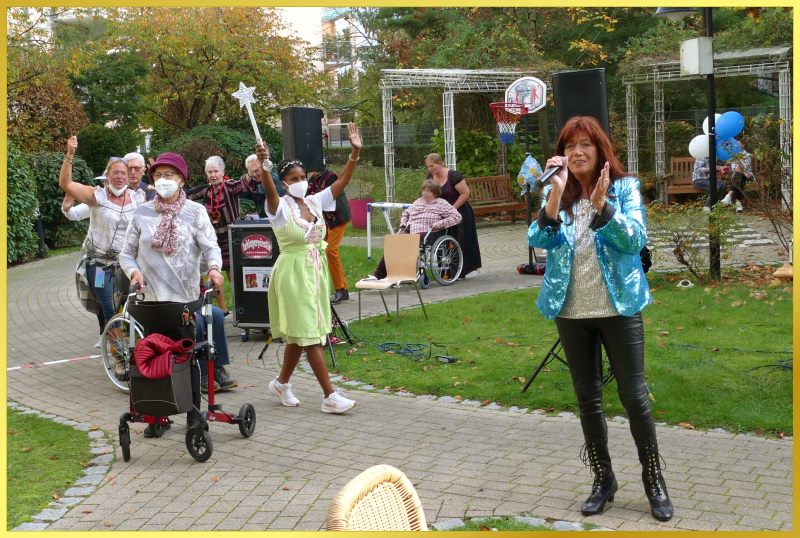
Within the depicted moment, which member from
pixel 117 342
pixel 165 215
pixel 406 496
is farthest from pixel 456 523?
pixel 117 342

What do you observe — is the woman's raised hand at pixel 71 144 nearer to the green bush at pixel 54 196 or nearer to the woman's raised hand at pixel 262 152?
the woman's raised hand at pixel 262 152

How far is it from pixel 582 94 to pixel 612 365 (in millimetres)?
4959

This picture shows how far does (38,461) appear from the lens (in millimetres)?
6344

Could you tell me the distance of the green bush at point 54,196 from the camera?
20703mm

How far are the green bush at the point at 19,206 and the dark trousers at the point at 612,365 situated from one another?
15323 mm

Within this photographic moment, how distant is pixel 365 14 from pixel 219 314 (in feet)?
105

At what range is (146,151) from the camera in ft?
103

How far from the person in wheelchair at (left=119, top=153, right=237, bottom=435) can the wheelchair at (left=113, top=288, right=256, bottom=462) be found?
42 centimetres

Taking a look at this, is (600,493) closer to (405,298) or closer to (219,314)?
(219,314)

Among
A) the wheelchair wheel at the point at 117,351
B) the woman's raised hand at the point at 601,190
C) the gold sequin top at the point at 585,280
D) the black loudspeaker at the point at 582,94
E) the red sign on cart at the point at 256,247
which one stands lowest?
the wheelchair wheel at the point at 117,351

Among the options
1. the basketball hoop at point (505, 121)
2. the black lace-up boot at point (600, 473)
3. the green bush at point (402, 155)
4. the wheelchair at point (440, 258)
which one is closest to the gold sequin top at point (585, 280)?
the black lace-up boot at point (600, 473)

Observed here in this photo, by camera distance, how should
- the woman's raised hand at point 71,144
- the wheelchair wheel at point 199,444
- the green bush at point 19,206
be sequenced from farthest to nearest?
the green bush at point 19,206, the woman's raised hand at point 71,144, the wheelchair wheel at point 199,444

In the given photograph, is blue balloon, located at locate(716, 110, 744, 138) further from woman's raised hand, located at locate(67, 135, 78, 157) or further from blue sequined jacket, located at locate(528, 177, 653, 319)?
blue sequined jacket, located at locate(528, 177, 653, 319)

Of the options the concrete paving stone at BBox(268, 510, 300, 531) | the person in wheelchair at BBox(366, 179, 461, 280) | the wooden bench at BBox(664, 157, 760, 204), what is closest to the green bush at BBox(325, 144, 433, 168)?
the wooden bench at BBox(664, 157, 760, 204)
